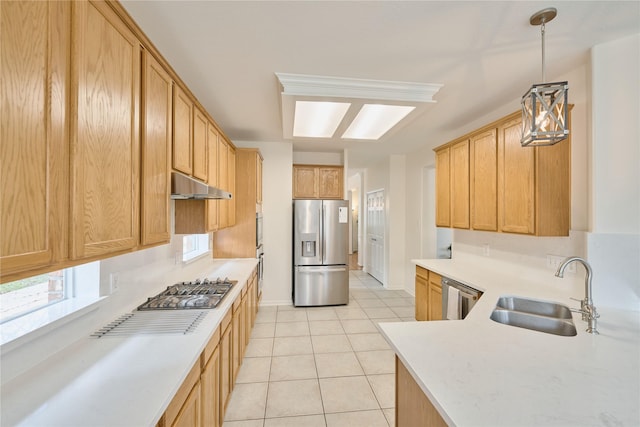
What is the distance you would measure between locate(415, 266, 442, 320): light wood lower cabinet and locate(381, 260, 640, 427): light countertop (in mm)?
1450

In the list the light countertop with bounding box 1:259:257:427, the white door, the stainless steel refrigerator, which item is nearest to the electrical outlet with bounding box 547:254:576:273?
the stainless steel refrigerator

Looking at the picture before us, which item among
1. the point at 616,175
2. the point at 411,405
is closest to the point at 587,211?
the point at 616,175

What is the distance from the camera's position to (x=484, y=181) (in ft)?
8.96

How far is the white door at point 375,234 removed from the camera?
577 cm

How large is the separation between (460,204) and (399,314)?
1.90 meters

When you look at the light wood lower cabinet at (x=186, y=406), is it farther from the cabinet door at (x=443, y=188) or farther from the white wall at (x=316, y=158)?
the white wall at (x=316, y=158)

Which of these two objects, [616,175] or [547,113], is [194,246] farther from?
[616,175]

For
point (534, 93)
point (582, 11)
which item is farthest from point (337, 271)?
point (582, 11)

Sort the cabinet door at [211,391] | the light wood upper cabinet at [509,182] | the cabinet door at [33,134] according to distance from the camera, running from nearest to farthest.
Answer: the cabinet door at [33,134] → the cabinet door at [211,391] → the light wood upper cabinet at [509,182]

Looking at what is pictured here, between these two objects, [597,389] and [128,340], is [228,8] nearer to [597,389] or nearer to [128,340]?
[128,340]

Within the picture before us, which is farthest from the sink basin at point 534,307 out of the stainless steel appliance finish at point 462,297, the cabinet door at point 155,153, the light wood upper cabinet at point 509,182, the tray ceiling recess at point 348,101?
the cabinet door at point 155,153

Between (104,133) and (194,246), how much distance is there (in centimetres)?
251

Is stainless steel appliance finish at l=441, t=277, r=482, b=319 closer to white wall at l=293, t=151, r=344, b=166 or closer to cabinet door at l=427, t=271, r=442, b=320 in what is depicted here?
cabinet door at l=427, t=271, r=442, b=320

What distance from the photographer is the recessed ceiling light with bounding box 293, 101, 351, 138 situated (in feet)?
8.91
